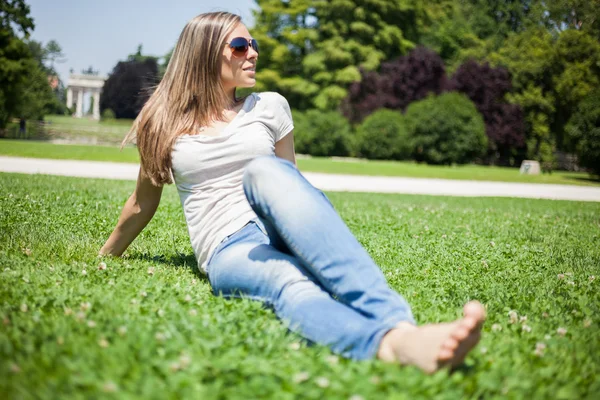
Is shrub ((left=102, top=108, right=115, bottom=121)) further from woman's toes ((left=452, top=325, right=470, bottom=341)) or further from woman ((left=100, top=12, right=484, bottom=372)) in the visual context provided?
woman's toes ((left=452, top=325, right=470, bottom=341))

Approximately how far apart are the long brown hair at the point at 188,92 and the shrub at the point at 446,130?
90.4 feet

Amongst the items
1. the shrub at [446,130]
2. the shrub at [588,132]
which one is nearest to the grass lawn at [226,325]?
the shrub at [588,132]

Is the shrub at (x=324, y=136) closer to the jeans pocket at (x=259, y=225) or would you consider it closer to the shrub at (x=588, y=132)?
the shrub at (x=588, y=132)

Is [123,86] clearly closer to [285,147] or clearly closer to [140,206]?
[140,206]

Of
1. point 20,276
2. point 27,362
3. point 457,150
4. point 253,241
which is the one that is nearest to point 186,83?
point 253,241

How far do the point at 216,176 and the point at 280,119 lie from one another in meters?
0.54

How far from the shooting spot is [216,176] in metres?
3.02

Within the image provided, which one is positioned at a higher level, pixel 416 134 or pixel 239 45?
pixel 239 45

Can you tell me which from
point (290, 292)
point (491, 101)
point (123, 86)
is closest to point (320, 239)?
point (290, 292)

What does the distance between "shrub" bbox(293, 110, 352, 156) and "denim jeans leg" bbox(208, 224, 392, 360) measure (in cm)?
3122

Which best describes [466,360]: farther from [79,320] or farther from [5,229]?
[5,229]

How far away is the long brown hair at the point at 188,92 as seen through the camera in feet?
10.3

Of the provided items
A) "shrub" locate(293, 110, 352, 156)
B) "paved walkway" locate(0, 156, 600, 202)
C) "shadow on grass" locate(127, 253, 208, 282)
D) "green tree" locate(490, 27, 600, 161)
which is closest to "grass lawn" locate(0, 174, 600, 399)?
"shadow on grass" locate(127, 253, 208, 282)

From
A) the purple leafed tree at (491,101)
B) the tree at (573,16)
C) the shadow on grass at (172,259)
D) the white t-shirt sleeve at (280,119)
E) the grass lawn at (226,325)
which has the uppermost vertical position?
the tree at (573,16)
